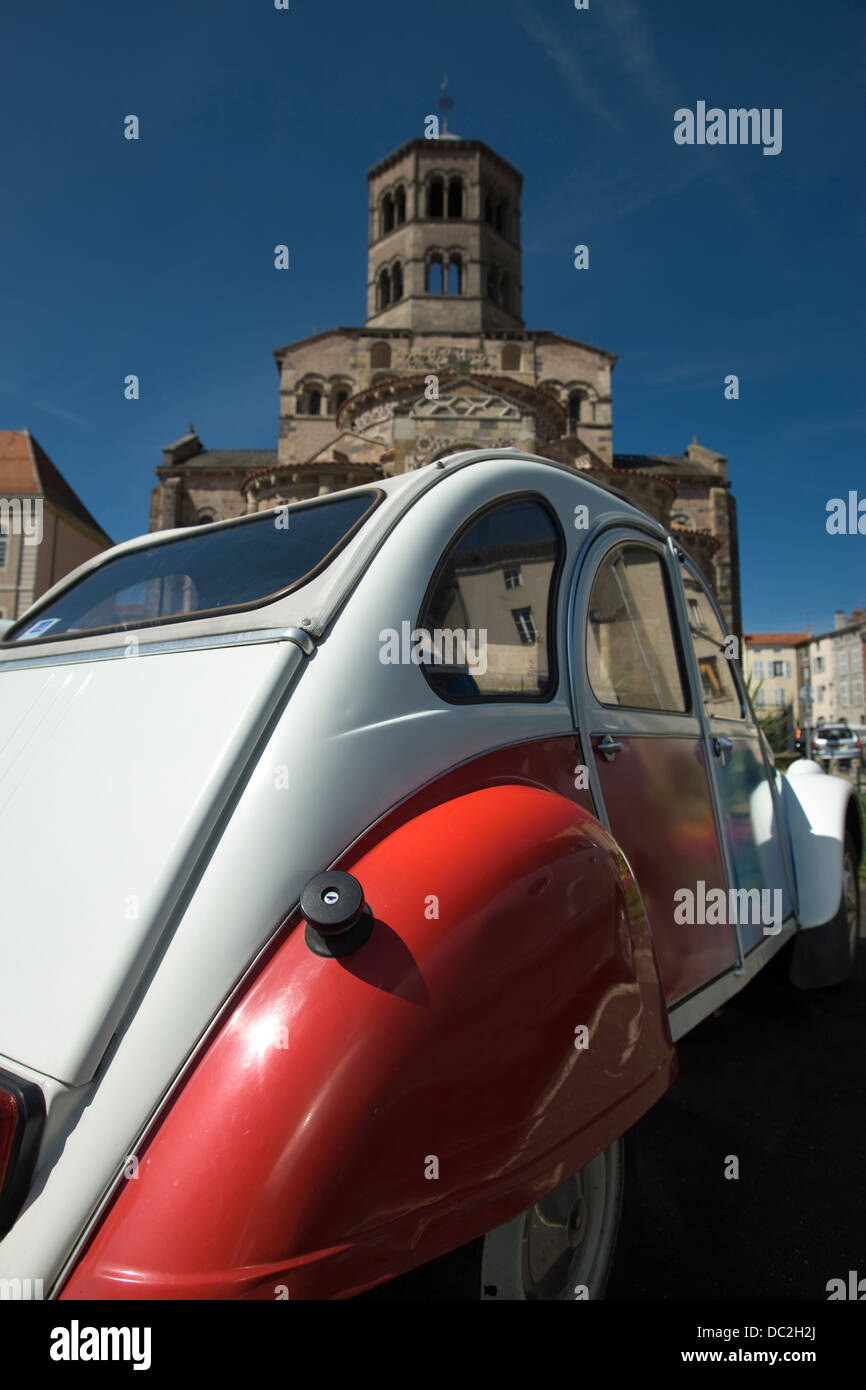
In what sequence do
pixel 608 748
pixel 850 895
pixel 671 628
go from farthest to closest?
1. pixel 850 895
2. pixel 671 628
3. pixel 608 748

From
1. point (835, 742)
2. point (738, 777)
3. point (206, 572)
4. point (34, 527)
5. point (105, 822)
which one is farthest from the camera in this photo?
point (34, 527)

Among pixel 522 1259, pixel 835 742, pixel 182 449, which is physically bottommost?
pixel 835 742

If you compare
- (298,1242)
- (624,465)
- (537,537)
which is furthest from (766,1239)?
(624,465)

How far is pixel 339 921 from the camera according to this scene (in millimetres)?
1103

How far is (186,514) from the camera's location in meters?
41.0

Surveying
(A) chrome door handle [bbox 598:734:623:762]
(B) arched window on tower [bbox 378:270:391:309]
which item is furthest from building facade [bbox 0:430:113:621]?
(A) chrome door handle [bbox 598:734:623:762]

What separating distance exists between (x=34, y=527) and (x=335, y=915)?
39.7m

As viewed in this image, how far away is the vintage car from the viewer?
0.99 metres

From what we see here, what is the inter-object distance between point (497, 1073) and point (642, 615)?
1839 mm

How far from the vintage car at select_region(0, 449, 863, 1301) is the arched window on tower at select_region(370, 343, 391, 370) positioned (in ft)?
140

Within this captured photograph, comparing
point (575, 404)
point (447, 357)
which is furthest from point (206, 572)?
point (575, 404)

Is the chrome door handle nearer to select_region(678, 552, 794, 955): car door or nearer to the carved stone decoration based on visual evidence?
select_region(678, 552, 794, 955): car door

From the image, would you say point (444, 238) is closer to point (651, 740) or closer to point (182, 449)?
point (182, 449)

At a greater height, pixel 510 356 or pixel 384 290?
pixel 384 290
